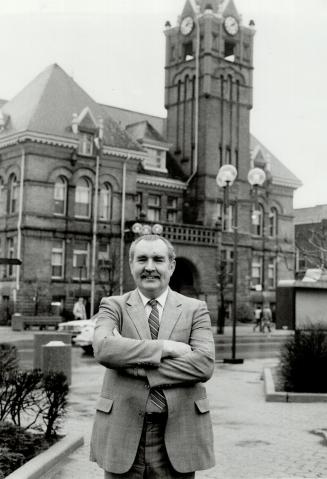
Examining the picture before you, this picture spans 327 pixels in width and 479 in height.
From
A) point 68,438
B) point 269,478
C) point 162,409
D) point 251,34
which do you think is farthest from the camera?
point 251,34

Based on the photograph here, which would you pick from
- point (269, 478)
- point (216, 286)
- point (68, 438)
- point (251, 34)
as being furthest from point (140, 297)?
point (251, 34)

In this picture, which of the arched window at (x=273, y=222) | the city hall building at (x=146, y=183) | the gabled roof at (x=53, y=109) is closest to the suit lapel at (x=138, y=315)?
the city hall building at (x=146, y=183)

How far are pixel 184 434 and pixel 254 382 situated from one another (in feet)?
40.5

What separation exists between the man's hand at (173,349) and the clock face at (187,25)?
50910 millimetres

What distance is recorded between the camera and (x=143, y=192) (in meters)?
49.8

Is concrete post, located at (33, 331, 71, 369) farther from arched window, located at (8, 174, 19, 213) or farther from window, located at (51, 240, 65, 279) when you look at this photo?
arched window, located at (8, 174, 19, 213)

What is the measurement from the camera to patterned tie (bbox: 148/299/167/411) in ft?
13.0

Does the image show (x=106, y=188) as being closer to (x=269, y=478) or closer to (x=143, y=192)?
(x=143, y=192)

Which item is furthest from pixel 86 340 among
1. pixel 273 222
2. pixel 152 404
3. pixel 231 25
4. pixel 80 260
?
pixel 231 25

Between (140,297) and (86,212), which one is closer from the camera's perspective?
(140,297)

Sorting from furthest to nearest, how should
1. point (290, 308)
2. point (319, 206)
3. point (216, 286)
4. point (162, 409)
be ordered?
1. point (319, 206)
2. point (216, 286)
3. point (290, 308)
4. point (162, 409)

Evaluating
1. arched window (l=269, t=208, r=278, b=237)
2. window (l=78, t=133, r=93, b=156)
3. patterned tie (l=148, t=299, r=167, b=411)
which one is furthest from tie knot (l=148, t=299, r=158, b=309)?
arched window (l=269, t=208, r=278, b=237)

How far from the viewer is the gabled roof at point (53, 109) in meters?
43.4

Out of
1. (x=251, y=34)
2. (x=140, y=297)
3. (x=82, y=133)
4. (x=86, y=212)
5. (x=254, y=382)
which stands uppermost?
(x=251, y=34)
